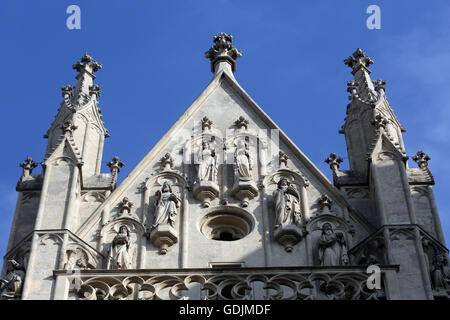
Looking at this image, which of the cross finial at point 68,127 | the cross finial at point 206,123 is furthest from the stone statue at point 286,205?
the cross finial at point 68,127

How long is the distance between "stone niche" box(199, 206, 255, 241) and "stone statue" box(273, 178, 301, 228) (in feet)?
1.97

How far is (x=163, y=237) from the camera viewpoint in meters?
20.3

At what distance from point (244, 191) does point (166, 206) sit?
5.22 feet

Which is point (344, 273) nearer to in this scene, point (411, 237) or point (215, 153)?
point (411, 237)

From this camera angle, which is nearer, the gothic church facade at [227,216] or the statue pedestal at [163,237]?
the gothic church facade at [227,216]

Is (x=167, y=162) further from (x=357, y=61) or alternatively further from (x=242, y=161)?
(x=357, y=61)

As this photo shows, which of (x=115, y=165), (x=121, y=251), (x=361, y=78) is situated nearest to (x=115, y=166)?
(x=115, y=165)

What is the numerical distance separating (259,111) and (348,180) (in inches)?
114

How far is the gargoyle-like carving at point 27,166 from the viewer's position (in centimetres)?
2245

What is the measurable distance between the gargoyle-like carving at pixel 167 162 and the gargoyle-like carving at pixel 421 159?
496 centimetres

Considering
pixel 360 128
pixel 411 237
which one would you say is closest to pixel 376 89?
pixel 360 128

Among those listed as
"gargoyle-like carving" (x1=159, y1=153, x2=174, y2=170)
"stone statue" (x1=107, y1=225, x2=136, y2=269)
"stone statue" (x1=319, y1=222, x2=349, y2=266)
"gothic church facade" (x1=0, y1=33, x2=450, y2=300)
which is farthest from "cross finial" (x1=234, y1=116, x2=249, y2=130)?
"stone statue" (x1=107, y1=225, x2=136, y2=269)

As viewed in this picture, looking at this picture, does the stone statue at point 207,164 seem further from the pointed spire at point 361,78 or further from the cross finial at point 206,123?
the pointed spire at point 361,78

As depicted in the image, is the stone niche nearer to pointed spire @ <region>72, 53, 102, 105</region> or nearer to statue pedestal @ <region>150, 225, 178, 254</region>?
statue pedestal @ <region>150, 225, 178, 254</region>
